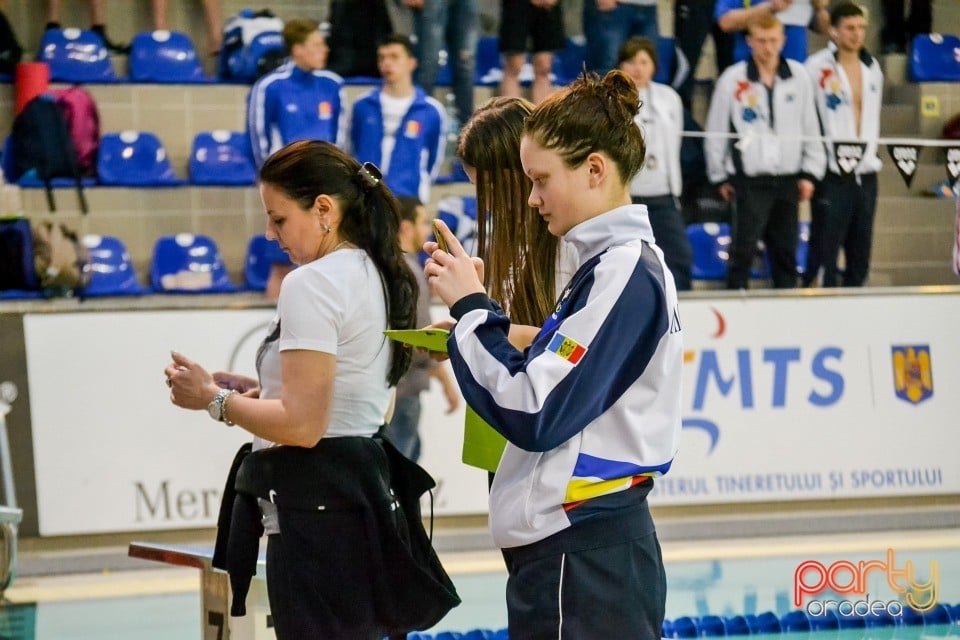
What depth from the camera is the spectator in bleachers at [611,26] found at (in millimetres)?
8922

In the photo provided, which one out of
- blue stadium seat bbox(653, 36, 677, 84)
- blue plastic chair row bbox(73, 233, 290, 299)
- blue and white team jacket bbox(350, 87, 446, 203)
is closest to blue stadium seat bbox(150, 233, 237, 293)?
blue plastic chair row bbox(73, 233, 290, 299)

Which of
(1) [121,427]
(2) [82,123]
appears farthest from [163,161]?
(1) [121,427]

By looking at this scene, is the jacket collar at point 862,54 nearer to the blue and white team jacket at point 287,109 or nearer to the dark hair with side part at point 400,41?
the dark hair with side part at point 400,41

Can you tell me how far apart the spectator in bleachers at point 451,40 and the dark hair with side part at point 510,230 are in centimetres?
641

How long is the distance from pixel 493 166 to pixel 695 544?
5070 millimetres

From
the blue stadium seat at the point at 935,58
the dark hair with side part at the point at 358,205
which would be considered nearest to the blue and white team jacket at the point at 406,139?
the blue stadium seat at the point at 935,58

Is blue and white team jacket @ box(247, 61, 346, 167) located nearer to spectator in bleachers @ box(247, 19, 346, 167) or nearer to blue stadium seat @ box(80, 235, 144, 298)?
spectator in bleachers @ box(247, 19, 346, 167)

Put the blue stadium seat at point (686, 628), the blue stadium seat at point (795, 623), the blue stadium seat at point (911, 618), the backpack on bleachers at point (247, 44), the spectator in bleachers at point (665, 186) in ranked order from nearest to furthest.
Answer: the blue stadium seat at point (686, 628), the blue stadium seat at point (795, 623), the blue stadium seat at point (911, 618), the spectator in bleachers at point (665, 186), the backpack on bleachers at point (247, 44)

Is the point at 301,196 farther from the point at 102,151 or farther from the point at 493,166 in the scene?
the point at 102,151

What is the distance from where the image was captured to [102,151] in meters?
8.78

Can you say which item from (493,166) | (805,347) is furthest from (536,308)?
(805,347)

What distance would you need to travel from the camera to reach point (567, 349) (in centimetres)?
203

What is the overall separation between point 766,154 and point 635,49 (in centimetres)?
106

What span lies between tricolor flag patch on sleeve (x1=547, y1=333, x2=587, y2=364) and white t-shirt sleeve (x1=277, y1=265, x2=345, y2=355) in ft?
2.06
